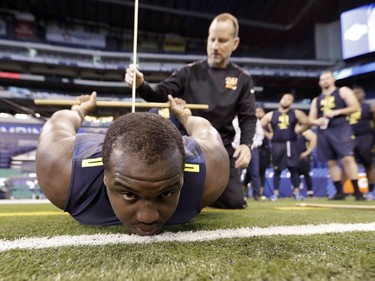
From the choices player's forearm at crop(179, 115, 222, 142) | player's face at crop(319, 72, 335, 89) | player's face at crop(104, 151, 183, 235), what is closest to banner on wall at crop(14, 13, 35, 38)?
player's face at crop(319, 72, 335, 89)

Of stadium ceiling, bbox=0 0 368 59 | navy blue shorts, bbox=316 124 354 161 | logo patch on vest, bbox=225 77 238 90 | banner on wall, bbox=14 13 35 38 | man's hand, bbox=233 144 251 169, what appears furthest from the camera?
banner on wall, bbox=14 13 35 38

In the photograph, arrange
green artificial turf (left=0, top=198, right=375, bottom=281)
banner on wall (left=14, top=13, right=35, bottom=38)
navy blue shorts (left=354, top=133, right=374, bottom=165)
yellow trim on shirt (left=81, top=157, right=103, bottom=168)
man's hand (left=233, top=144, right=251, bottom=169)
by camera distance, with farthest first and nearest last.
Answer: banner on wall (left=14, top=13, right=35, bottom=38) → navy blue shorts (left=354, top=133, right=374, bottom=165) → man's hand (left=233, top=144, right=251, bottom=169) → yellow trim on shirt (left=81, top=157, right=103, bottom=168) → green artificial turf (left=0, top=198, right=375, bottom=281)

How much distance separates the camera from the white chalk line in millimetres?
1435

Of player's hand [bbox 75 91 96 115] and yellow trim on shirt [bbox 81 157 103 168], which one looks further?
player's hand [bbox 75 91 96 115]

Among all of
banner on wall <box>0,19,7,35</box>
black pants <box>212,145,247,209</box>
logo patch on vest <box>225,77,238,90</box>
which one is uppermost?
banner on wall <box>0,19,7,35</box>

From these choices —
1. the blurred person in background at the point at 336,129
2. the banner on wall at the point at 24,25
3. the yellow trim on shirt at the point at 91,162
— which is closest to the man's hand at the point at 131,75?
the yellow trim on shirt at the point at 91,162

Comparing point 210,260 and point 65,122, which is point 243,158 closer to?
point 65,122

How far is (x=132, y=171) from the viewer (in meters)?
1.27

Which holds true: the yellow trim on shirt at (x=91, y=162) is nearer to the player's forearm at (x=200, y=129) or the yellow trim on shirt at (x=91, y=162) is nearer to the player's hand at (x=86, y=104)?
the player's forearm at (x=200, y=129)

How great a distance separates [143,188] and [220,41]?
2.32m

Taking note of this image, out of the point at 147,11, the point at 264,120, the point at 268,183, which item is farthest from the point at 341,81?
the point at 264,120

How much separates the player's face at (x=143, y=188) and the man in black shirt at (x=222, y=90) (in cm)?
191

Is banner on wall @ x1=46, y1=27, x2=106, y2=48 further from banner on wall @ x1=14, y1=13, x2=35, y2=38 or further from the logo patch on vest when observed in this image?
the logo patch on vest

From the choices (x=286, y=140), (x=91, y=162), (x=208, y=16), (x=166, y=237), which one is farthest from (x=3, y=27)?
(x=166, y=237)
